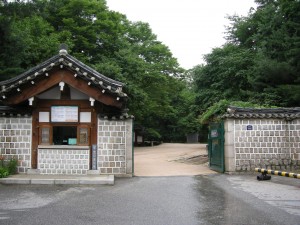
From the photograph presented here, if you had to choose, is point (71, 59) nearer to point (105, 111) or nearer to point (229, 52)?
point (105, 111)

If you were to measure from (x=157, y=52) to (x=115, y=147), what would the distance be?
78.5 ft

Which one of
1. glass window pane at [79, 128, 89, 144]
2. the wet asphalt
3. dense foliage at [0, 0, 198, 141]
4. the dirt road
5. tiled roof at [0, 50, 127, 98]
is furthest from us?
dense foliage at [0, 0, 198, 141]

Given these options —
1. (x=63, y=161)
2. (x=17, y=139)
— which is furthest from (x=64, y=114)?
(x=17, y=139)

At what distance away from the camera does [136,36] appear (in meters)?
35.9

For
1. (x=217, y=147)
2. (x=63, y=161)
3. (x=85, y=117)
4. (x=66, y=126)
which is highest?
(x=85, y=117)

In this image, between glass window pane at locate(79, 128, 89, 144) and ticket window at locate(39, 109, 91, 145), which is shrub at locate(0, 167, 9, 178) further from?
glass window pane at locate(79, 128, 89, 144)

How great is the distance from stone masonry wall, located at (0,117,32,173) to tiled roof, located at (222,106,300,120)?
8.56m

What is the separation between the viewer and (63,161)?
1227 cm

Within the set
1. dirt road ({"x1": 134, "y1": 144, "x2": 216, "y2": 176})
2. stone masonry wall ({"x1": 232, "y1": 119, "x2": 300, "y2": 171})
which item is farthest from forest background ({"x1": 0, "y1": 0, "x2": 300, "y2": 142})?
stone masonry wall ({"x1": 232, "y1": 119, "x2": 300, "y2": 171})

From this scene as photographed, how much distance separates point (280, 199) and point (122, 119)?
6734 millimetres

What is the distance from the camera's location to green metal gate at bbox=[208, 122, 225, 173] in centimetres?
1359

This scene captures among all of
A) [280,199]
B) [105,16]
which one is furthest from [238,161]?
[105,16]

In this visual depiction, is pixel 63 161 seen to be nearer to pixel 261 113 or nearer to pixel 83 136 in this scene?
pixel 83 136

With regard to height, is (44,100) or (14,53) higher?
(14,53)
